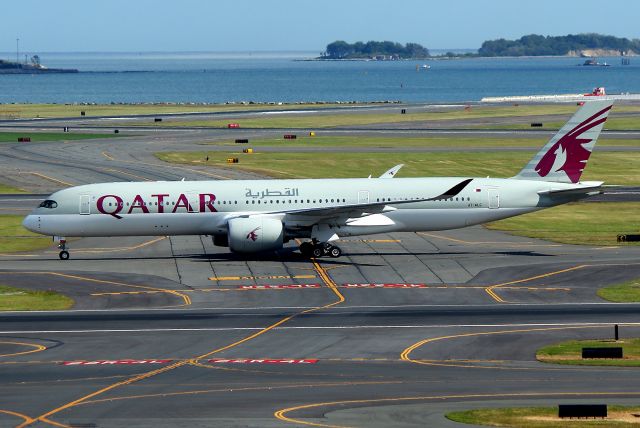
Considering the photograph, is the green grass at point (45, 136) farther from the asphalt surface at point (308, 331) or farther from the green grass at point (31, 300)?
the green grass at point (31, 300)

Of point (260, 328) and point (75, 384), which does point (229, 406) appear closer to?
point (75, 384)

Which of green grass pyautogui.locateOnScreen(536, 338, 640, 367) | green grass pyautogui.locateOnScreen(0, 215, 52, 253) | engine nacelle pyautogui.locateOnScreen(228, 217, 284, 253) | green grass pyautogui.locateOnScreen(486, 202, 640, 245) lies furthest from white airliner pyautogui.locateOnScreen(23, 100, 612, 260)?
green grass pyautogui.locateOnScreen(536, 338, 640, 367)

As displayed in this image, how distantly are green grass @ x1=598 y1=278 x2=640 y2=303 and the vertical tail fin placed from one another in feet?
39.4

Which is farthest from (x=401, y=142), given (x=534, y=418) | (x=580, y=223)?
(x=534, y=418)

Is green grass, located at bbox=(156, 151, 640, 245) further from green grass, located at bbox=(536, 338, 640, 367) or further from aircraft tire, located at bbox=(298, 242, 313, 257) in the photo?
green grass, located at bbox=(536, 338, 640, 367)

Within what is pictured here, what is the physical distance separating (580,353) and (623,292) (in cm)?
1494

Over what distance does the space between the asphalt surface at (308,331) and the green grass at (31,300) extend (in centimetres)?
121

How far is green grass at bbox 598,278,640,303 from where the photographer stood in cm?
5741

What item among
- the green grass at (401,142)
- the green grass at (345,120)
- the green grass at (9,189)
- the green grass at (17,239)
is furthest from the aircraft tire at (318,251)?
the green grass at (345,120)

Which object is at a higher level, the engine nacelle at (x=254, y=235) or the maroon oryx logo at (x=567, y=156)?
the maroon oryx logo at (x=567, y=156)

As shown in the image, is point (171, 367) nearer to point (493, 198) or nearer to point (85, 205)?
point (85, 205)

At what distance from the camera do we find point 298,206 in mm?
69938

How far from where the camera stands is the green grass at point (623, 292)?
2260 inches

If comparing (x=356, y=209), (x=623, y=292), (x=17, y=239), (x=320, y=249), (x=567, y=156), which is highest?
(x=567, y=156)
